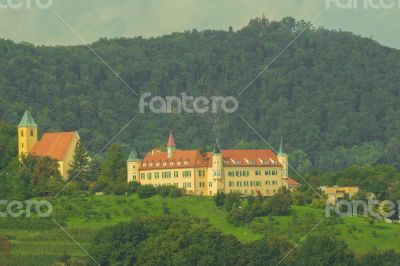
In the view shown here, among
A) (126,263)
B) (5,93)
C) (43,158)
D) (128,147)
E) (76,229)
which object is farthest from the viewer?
(5,93)

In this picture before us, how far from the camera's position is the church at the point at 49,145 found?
402ft

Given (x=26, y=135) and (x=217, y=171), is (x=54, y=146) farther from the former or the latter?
(x=217, y=171)

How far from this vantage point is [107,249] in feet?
329

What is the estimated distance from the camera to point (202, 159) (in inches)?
4611

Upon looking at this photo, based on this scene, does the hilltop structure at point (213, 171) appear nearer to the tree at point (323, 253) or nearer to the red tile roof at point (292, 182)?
the red tile roof at point (292, 182)

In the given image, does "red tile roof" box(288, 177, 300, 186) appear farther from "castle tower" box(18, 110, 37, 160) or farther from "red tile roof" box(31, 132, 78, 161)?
"castle tower" box(18, 110, 37, 160)

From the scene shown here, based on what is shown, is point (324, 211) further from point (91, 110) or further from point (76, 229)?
point (91, 110)

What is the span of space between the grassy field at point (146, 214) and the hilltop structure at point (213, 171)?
3072mm

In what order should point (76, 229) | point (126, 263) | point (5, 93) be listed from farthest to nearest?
point (5, 93), point (76, 229), point (126, 263)

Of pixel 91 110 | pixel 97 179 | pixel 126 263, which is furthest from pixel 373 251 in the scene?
pixel 91 110

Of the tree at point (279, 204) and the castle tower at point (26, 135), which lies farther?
the castle tower at point (26, 135)

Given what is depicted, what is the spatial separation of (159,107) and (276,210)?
8846 cm

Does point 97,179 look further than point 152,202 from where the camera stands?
Yes

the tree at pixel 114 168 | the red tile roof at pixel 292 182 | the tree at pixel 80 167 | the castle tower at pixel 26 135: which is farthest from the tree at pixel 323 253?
the castle tower at pixel 26 135
